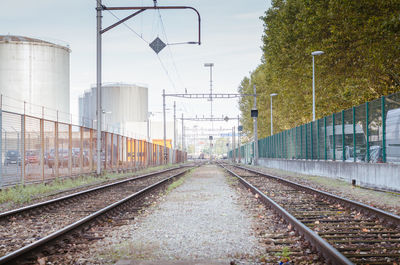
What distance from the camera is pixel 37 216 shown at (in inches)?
331

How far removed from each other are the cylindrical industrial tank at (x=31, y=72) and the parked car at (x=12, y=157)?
36.2 meters

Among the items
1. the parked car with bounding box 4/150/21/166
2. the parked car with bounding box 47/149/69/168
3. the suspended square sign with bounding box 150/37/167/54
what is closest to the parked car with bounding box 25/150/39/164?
the parked car with bounding box 4/150/21/166

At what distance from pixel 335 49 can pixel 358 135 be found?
866cm

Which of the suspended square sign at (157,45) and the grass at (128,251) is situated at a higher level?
the suspended square sign at (157,45)

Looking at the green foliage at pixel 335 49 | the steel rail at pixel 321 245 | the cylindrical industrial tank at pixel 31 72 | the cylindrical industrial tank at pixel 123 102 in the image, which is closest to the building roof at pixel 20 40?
the cylindrical industrial tank at pixel 31 72

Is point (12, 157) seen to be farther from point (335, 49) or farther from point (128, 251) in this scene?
point (335, 49)

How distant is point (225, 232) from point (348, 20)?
1754cm

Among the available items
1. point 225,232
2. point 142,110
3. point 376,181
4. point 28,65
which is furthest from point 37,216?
point 142,110

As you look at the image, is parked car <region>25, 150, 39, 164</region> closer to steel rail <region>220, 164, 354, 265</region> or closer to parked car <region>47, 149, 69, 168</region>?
parked car <region>47, 149, 69, 168</region>

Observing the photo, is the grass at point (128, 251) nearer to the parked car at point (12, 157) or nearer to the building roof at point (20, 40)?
the parked car at point (12, 157)

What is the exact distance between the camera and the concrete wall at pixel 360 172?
12.8 m

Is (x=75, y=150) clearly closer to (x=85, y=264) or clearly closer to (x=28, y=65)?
(x=85, y=264)

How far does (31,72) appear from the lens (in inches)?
1913

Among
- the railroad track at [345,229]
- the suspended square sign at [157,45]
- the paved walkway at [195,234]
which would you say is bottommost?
the paved walkway at [195,234]
